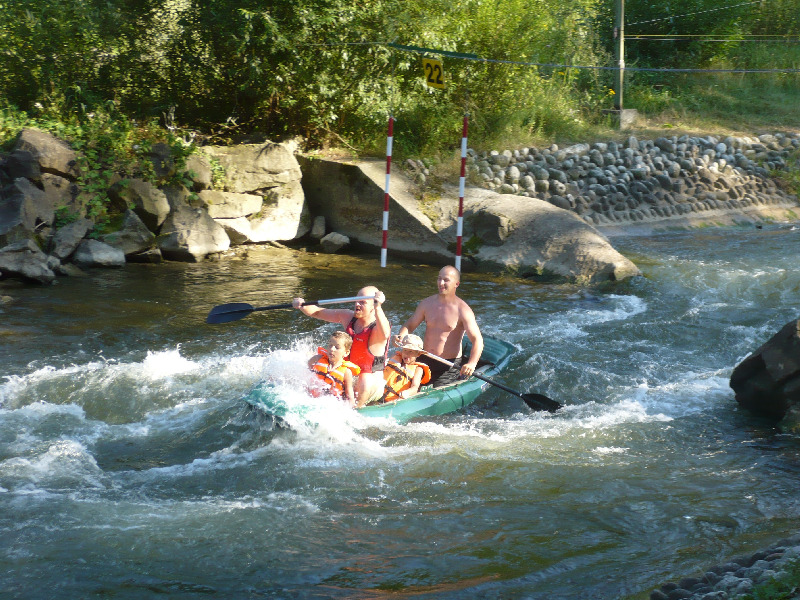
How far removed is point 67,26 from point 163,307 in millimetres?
5343

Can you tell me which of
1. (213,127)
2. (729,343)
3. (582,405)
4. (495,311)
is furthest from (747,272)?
(213,127)

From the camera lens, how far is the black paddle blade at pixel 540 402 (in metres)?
6.08

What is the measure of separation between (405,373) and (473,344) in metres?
0.60

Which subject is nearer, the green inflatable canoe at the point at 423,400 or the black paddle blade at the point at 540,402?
the green inflatable canoe at the point at 423,400

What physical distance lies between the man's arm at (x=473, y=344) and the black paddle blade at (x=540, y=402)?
1.39ft

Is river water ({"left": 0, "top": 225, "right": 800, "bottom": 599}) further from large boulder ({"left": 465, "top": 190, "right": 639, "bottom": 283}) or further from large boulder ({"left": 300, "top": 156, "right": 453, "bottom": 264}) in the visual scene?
large boulder ({"left": 300, "top": 156, "right": 453, "bottom": 264})

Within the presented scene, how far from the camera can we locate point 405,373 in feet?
19.8

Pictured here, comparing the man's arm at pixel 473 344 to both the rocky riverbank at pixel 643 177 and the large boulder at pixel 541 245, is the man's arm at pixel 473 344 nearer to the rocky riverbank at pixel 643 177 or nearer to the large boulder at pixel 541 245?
the large boulder at pixel 541 245

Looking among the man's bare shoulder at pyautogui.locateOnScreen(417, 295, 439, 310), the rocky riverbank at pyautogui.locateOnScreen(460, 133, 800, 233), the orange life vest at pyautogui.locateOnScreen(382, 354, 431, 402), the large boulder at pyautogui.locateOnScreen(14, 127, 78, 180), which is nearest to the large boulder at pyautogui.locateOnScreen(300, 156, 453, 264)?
the rocky riverbank at pyautogui.locateOnScreen(460, 133, 800, 233)

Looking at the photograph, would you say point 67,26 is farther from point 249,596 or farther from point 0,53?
point 249,596

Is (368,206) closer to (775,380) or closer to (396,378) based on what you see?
(396,378)

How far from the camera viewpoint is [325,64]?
12.1 metres

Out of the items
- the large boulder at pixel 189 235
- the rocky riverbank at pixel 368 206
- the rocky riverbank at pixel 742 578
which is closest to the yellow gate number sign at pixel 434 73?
the rocky riverbank at pixel 368 206

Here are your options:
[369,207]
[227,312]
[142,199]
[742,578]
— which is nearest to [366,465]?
[227,312]
